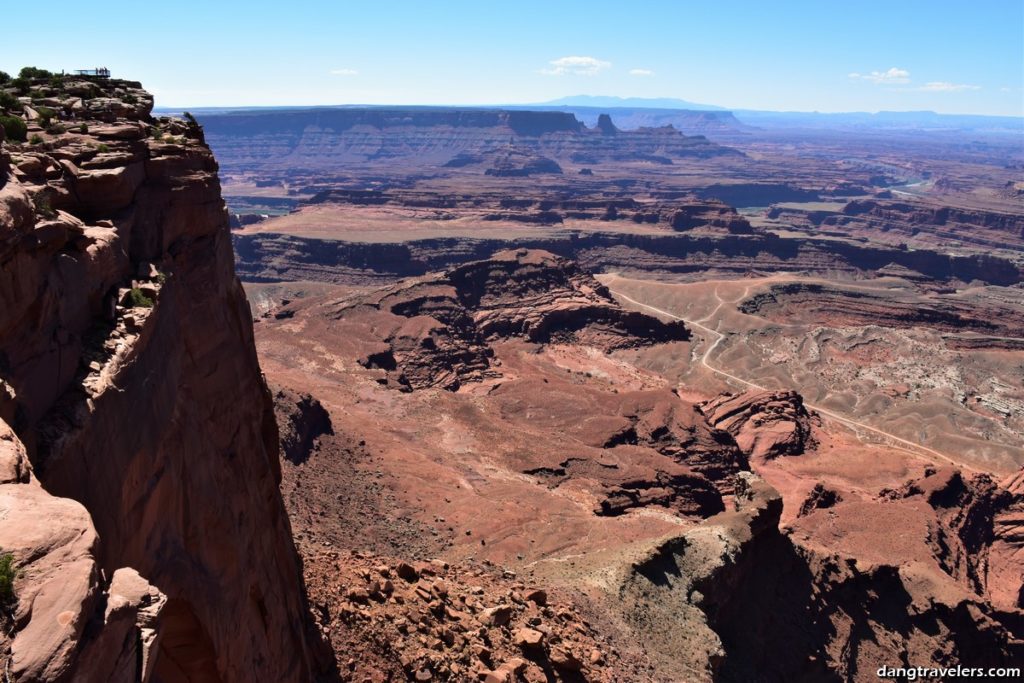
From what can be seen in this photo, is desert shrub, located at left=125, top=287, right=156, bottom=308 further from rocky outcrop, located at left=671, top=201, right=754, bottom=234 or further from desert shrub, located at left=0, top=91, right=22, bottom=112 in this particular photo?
rocky outcrop, located at left=671, top=201, right=754, bottom=234

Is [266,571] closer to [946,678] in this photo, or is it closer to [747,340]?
[946,678]

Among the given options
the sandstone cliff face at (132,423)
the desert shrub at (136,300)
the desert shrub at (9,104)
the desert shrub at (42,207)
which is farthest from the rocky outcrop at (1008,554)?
the desert shrub at (9,104)

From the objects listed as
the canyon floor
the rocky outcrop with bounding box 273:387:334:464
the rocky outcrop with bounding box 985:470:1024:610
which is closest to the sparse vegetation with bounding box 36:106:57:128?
the canyon floor

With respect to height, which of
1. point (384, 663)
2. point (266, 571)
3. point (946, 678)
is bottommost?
point (946, 678)

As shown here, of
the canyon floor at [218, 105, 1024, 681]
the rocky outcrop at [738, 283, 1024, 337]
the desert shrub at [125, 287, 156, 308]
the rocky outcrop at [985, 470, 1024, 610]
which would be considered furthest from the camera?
the rocky outcrop at [738, 283, 1024, 337]

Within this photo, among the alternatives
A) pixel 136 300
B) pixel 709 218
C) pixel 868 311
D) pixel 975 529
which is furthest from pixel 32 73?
pixel 709 218

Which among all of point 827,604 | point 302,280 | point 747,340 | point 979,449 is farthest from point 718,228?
point 827,604
